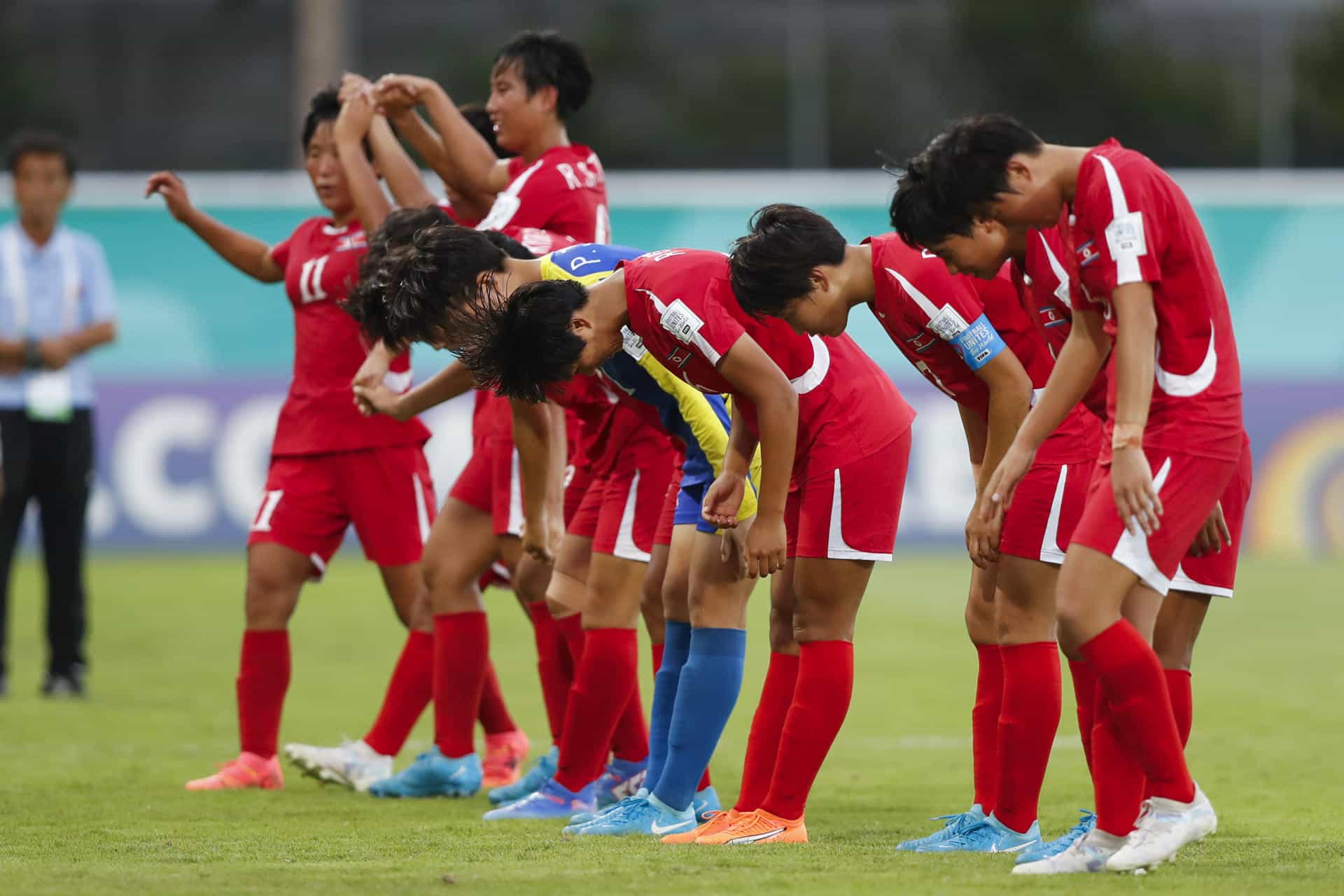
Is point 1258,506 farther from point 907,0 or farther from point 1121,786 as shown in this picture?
point 1121,786

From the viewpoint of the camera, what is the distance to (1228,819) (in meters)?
5.52

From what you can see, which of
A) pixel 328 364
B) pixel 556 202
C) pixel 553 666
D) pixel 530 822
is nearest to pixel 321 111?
pixel 328 364

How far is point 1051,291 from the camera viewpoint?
4.66 metres

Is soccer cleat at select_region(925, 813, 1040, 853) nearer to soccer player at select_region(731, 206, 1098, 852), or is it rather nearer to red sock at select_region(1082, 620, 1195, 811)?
soccer player at select_region(731, 206, 1098, 852)

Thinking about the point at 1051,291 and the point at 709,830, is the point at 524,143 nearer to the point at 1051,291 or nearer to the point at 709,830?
the point at 1051,291

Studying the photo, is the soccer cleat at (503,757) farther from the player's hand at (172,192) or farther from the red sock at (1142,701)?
the red sock at (1142,701)

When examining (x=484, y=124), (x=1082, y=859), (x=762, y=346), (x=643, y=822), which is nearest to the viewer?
(x=1082, y=859)

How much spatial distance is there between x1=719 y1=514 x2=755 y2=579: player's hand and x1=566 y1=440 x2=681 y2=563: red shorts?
1.69 feet

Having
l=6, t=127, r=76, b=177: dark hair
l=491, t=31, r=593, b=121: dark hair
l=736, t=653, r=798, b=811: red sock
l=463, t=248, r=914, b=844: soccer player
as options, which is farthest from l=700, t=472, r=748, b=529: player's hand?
l=6, t=127, r=76, b=177: dark hair

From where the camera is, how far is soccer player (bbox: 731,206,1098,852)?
471cm

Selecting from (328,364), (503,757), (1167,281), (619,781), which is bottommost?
(503,757)

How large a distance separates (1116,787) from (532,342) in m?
1.85

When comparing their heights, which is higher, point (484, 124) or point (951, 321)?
point (484, 124)

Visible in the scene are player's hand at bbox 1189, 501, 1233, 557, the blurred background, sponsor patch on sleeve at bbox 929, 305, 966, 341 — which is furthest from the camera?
the blurred background
